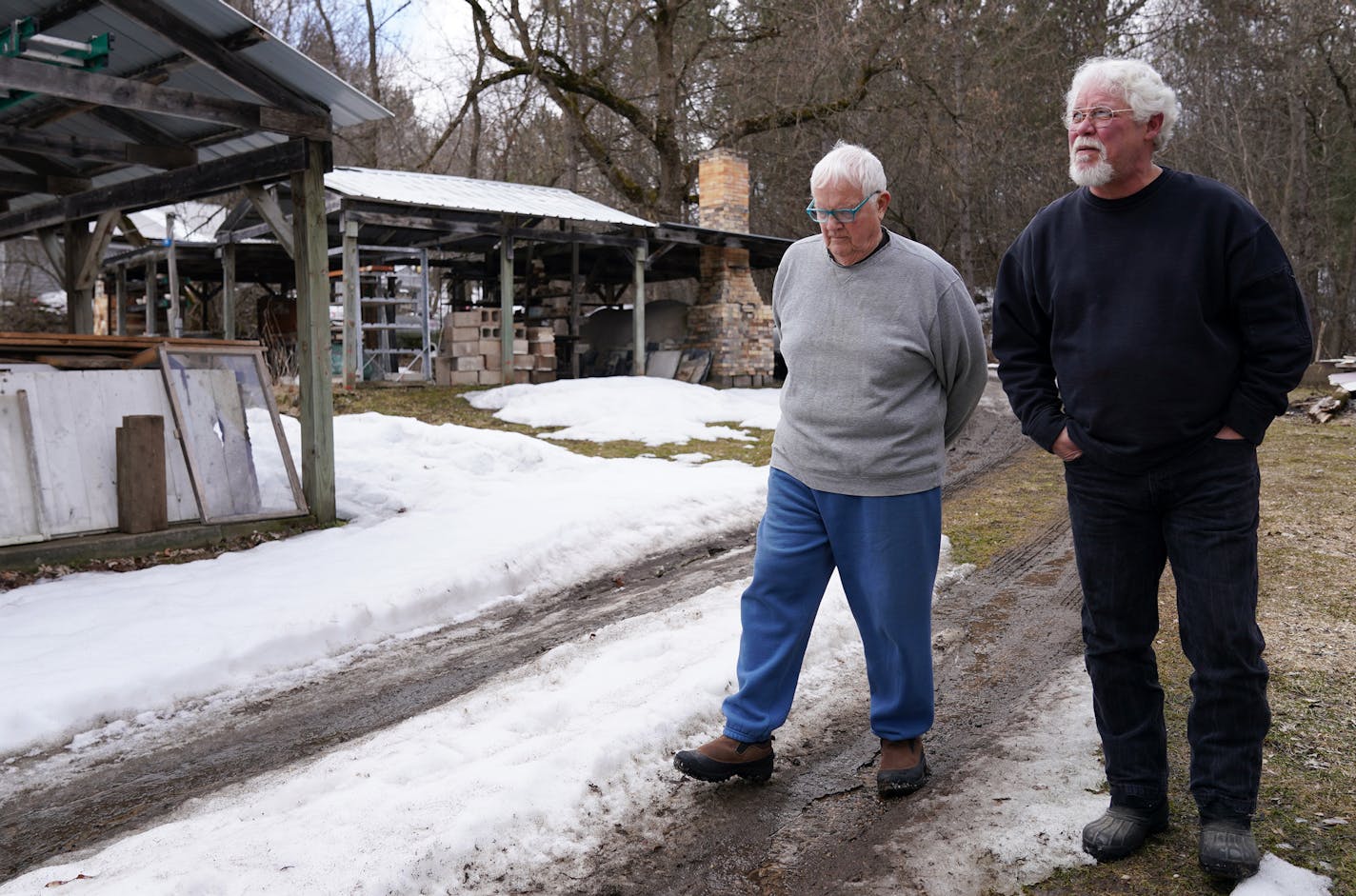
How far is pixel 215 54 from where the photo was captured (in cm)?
680

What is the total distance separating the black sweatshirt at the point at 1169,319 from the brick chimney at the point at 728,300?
18.2 meters

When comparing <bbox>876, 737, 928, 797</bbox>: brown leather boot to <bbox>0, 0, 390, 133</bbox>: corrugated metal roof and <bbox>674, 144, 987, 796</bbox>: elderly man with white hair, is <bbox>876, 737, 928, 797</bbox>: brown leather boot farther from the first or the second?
<bbox>0, 0, 390, 133</bbox>: corrugated metal roof

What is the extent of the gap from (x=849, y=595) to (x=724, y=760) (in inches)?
24.8

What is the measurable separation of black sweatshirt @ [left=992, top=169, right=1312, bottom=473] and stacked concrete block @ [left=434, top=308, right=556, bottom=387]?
16.1 metres

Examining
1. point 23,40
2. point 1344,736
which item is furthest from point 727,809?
point 23,40

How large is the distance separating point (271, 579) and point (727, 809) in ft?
12.8

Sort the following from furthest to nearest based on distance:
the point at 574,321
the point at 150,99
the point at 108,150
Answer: the point at 574,321 < the point at 108,150 < the point at 150,99

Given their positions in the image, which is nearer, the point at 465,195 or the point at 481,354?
the point at 465,195

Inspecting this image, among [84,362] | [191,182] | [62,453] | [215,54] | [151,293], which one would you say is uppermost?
[215,54]

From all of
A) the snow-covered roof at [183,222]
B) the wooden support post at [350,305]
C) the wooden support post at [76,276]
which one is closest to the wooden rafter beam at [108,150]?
the wooden support post at [76,276]

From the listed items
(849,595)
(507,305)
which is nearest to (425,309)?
(507,305)

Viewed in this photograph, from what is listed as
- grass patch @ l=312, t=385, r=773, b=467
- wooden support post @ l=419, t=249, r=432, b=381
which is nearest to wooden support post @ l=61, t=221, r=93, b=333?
grass patch @ l=312, t=385, r=773, b=467

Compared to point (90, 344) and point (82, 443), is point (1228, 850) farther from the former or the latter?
point (90, 344)

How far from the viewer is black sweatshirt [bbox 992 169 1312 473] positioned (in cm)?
251
